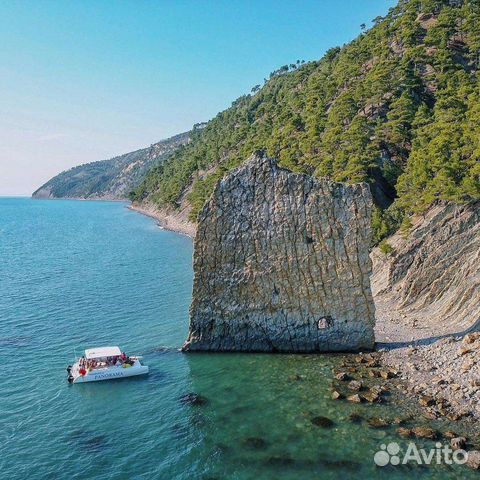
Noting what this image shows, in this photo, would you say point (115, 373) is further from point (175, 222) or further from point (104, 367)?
point (175, 222)

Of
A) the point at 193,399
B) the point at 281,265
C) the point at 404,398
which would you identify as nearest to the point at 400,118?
the point at 281,265

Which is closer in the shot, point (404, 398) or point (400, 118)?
point (404, 398)

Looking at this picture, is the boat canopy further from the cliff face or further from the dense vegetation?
the dense vegetation

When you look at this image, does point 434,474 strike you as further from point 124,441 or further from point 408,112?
point 408,112

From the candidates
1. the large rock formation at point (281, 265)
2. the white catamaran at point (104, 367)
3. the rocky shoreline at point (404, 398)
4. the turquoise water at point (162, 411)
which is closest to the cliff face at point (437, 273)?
the rocky shoreline at point (404, 398)

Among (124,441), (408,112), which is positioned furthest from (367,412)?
(408,112)

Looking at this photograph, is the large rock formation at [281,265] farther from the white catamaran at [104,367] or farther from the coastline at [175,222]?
the coastline at [175,222]

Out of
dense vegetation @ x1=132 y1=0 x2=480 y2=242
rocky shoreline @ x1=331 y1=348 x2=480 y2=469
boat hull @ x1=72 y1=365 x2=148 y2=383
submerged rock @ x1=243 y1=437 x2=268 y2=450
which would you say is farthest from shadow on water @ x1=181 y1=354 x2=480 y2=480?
dense vegetation @ x1=132 y1=0 x2=480 y2=242
